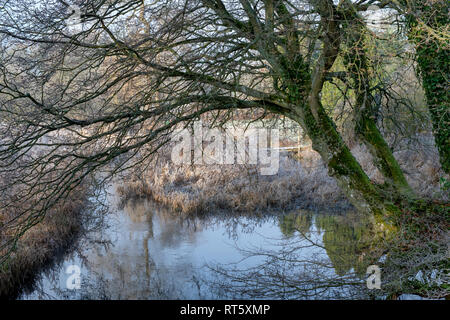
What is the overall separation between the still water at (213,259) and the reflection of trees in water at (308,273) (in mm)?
17

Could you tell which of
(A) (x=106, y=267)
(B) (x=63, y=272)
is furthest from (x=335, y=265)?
(B) (x=63, y=272)

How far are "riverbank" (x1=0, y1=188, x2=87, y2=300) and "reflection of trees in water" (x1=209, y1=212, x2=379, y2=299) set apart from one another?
287cm

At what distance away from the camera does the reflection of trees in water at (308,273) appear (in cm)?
548

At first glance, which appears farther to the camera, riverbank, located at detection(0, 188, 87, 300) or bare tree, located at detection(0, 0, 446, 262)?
riverbank, located at detection(0, 188, 87, 300)

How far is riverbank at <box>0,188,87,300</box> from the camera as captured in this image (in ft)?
21.9

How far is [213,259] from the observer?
7.75 m

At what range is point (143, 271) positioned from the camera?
24.0 feet

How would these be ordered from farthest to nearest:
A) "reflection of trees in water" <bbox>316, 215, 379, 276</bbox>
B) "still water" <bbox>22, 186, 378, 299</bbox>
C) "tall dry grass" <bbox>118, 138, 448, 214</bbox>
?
"tall dry grass" <bbox>118, 138, 448, 214</bbox> < "reflection of trees in water" <bbox>316, 215, 379, 276</bbox> < "still water" <bbox>22, 186, 378, 299</bbox>

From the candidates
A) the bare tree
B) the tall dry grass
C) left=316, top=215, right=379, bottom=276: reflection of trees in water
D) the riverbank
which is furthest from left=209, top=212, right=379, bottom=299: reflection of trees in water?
the riverbank

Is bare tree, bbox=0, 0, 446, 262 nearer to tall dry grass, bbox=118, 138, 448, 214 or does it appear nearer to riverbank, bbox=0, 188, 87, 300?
riverbank, bbox=0, 188, 87, 300

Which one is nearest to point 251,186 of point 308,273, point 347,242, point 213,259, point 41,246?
point 213,259

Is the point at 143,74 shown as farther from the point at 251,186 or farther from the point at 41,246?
the point at 251,186

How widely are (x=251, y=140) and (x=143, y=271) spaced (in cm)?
849

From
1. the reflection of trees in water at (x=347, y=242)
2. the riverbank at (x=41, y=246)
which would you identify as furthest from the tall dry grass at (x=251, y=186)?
the riverbank at (x=41, y=246)
